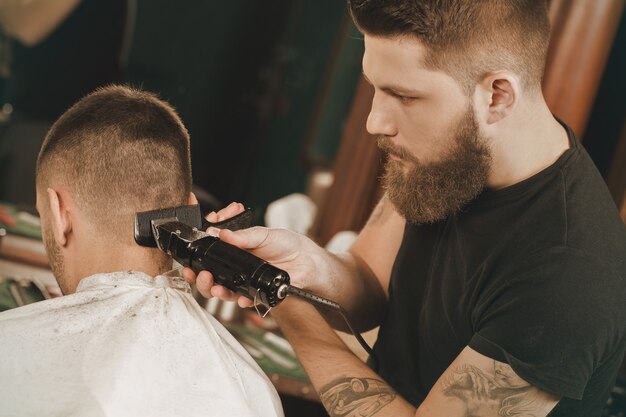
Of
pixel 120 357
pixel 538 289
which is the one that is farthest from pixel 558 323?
pixel 120 357

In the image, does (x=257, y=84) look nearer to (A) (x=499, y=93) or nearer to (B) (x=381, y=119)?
(B) (x=381, y=119)

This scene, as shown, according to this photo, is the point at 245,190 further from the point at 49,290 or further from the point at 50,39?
the point at 49,290

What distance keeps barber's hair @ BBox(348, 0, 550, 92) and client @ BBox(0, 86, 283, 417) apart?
543mm

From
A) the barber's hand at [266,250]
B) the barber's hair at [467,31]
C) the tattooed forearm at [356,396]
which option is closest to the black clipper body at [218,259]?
Result: the barber's hand at [266,250]

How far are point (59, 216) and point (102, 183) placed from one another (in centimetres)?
12

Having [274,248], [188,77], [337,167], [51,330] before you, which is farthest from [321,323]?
[188,77]

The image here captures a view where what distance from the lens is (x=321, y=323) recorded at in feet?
6.11

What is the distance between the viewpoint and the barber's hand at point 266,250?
150 cm

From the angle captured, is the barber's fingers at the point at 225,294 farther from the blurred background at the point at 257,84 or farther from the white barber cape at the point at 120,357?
A: the blurred background at the point at 257,84

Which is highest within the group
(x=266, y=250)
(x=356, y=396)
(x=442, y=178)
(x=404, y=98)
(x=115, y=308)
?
(x=404, y=98)

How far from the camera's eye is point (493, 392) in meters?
1.52

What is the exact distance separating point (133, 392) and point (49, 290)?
0.86 metres

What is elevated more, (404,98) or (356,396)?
(404,98)

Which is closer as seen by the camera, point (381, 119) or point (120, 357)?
point (120, 357)
